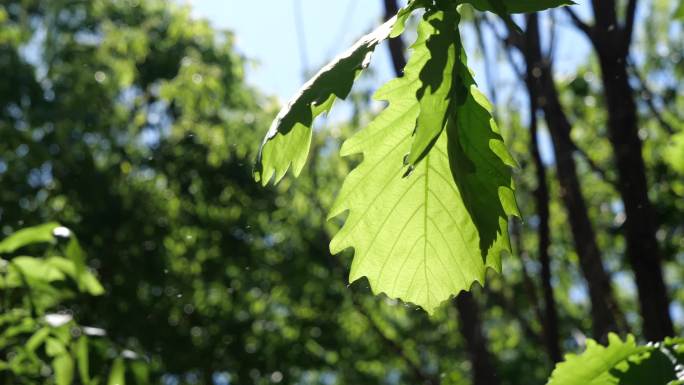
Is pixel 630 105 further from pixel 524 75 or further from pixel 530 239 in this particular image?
pixel 530 239

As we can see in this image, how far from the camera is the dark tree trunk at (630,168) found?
5.11 feet

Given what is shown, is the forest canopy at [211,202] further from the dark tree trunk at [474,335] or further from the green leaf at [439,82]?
the green leaf at [439,82]

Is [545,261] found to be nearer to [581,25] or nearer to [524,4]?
[581,25]

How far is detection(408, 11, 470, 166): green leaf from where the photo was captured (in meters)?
0.61

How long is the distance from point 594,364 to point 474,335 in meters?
1.41

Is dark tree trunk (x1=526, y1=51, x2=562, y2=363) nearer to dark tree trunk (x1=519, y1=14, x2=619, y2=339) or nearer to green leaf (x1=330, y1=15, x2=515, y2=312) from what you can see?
dark tree trunk (x1=519, y1=14, x2=619, y2=339)

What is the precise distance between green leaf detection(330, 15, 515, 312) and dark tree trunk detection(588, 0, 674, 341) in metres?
0.86

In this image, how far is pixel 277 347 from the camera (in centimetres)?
1070

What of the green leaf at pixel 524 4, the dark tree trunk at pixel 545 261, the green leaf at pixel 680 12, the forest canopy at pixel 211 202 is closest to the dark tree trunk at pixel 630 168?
the dark tree trunk at pixel 545 261

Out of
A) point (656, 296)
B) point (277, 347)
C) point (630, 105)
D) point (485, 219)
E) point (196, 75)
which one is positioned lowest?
point (485, 219)

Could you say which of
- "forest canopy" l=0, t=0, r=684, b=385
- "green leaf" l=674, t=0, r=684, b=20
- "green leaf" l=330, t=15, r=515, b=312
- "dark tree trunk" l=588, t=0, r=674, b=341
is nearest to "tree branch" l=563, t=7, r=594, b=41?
"dark tree trunk" l=588, t=0, r=674, b=341

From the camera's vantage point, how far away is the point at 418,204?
72 cm

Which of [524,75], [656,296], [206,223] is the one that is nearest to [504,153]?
[656,296]

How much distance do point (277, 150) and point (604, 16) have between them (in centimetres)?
119
